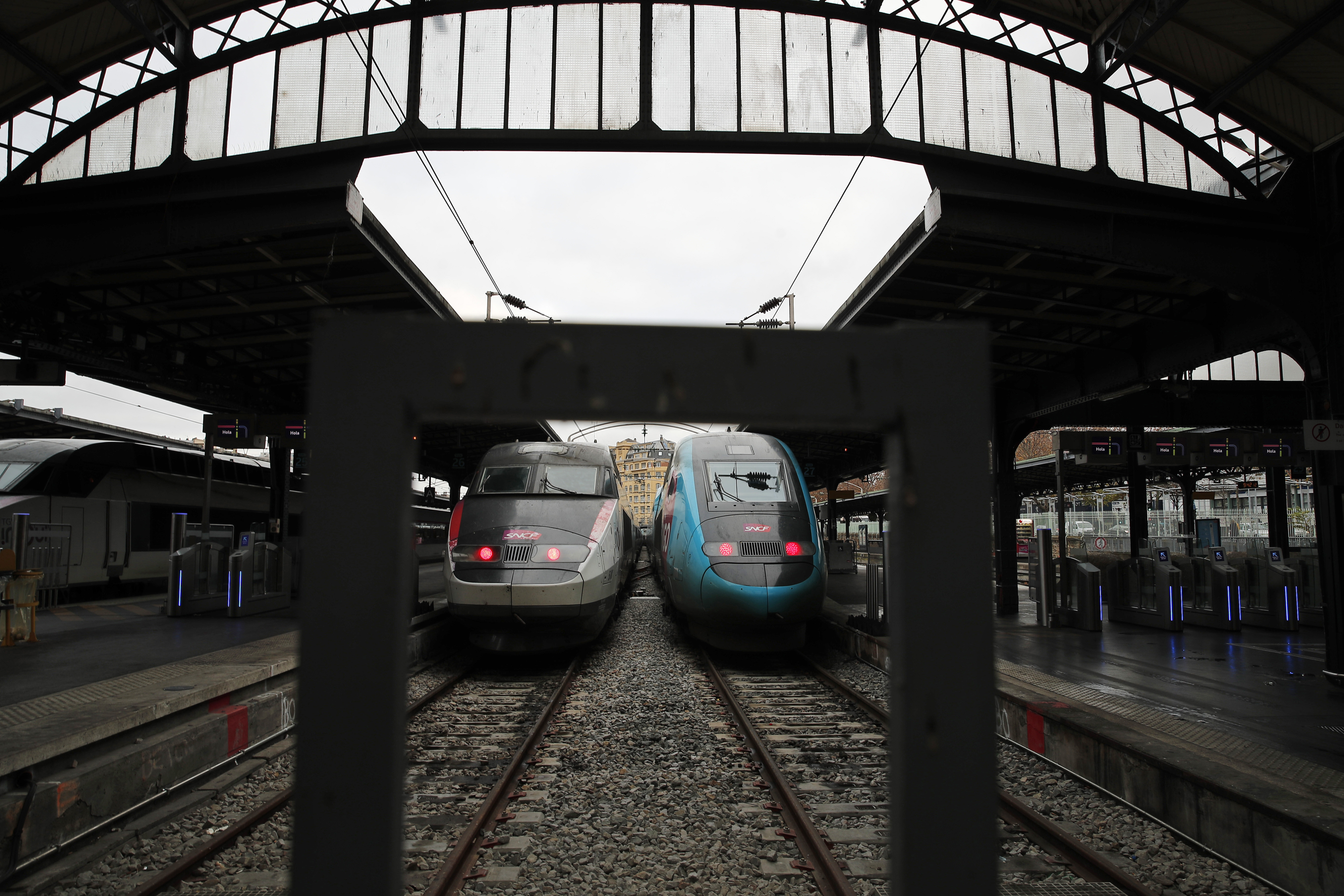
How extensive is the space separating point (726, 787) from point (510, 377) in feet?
14.0

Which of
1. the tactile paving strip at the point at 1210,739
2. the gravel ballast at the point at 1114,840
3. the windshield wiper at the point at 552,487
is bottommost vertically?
the gravel ballast at the point at 1114,840

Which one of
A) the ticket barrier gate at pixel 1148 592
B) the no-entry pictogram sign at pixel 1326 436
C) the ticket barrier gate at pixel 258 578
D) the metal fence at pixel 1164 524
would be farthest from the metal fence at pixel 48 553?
the metal fence at pixel 1164 524

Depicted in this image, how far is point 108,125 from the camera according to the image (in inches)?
332

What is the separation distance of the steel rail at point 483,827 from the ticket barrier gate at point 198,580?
8255 millimetres

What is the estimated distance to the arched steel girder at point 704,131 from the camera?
8.15 metres

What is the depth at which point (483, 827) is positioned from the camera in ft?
13.7

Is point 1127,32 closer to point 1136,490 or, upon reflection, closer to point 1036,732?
point 1036,732

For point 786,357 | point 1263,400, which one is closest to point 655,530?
point 1263,400

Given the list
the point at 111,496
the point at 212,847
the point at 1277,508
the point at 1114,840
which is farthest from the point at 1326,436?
the point at 111,496

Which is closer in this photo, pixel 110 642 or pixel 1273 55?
pixel 1273 55

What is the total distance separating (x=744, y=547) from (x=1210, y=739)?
176 inches

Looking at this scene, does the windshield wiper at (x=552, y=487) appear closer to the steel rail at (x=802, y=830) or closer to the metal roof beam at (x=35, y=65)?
the steel rail at (x=802, y=830)

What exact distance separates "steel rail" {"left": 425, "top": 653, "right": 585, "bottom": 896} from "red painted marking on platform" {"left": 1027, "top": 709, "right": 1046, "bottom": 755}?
387 cm

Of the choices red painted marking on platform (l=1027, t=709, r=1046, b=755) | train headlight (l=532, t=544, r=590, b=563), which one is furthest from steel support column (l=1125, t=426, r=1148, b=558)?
train headlight (l=532, t=544, r=590, b=563)
